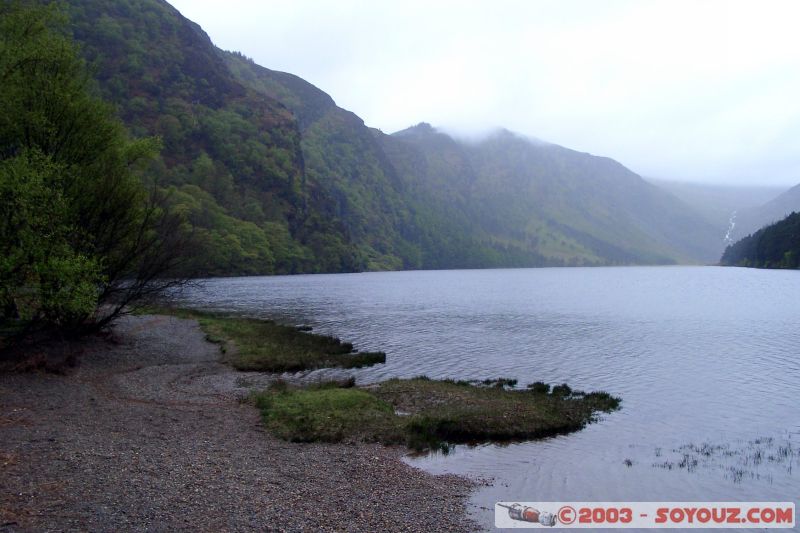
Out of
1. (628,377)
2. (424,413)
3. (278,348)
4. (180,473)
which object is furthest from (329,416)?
(628,377)

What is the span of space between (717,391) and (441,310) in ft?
170

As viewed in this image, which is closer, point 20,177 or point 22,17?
point 20,177

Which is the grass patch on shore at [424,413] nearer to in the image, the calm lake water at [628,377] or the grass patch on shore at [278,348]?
the calm lake water at [628,377]

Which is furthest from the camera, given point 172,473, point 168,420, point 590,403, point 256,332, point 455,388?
point 256,332

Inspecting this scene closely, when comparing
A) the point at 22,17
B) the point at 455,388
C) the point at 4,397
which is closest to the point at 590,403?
the point at 455,388

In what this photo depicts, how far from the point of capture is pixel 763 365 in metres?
38.4

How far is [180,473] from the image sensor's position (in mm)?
14500

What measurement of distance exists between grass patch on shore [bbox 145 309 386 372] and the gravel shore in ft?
35.4

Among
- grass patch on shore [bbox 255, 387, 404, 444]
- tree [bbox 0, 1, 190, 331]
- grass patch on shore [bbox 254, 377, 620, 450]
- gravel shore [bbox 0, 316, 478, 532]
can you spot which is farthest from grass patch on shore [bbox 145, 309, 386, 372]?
gravel shore [bbox 0, 316, 478, 532]

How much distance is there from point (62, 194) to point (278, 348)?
63.4 feet

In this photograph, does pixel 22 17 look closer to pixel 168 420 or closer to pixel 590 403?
pixel 168 420

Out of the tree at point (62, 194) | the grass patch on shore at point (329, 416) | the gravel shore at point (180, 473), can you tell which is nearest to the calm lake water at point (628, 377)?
the gravel shore at point (180, 473)

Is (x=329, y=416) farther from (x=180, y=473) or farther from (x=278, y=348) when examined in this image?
(x=278, y=348)

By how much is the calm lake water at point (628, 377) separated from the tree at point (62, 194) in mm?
7290
